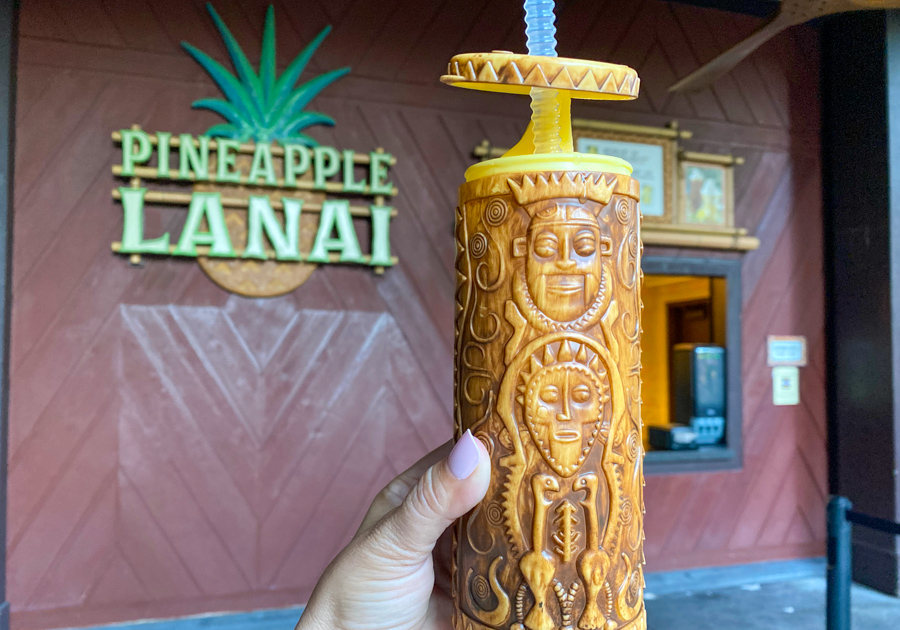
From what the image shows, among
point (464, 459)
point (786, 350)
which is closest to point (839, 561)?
point (464, 459)

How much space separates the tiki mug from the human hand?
49mm

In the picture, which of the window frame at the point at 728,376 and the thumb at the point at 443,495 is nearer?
the thumb at the point at 443,495

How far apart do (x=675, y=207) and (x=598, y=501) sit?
2.94m

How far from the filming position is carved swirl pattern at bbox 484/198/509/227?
983mm

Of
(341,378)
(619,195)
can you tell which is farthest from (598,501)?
(341,378)

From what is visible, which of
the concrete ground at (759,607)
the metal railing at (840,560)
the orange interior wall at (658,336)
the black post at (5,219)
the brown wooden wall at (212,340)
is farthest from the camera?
the orange interior wall at (658,336)

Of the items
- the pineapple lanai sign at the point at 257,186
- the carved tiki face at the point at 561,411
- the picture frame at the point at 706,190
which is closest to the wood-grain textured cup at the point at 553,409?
the carved tiki face at the point at 561,411

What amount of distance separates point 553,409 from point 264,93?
2555mm

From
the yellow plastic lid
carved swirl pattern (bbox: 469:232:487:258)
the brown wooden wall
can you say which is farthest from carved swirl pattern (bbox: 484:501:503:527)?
the brown wooden wall

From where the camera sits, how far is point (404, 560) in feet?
3.59

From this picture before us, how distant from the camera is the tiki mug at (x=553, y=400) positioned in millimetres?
953

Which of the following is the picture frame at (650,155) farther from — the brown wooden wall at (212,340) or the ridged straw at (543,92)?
the ridged straw at (543,92)

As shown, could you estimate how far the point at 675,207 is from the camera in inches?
140

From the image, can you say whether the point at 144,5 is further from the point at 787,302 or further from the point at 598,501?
the point at 787,302
